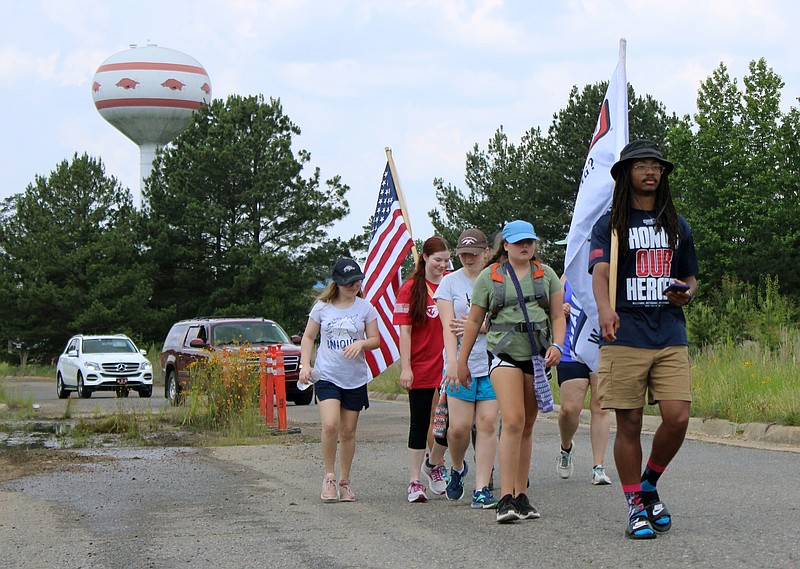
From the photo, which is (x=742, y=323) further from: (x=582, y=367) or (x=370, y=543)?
(x=370, y=543)

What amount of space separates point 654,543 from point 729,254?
61.3 m

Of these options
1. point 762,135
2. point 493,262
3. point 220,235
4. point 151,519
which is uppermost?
point 762,135

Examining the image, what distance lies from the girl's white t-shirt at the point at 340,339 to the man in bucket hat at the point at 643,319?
2.63m

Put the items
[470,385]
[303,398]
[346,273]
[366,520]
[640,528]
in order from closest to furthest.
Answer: [640,528]
[366,520]
[470,385]
[346,273]
[303,398]

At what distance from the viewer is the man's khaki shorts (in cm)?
728

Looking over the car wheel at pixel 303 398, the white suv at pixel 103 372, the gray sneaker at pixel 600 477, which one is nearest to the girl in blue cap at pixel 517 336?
the gray sneaker at pixel 600 477

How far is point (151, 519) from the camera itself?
855 cm

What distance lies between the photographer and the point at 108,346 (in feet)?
105

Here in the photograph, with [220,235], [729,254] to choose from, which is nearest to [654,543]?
[220,235]

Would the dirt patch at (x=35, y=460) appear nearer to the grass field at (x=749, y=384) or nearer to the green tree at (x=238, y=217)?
the grass field at (x=749, y=384)

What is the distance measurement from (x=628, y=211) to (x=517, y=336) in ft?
3.82

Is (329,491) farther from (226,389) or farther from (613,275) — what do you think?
(226,389)

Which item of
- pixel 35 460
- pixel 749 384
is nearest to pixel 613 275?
pixel 35 460

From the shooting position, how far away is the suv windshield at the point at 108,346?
3170 cm
